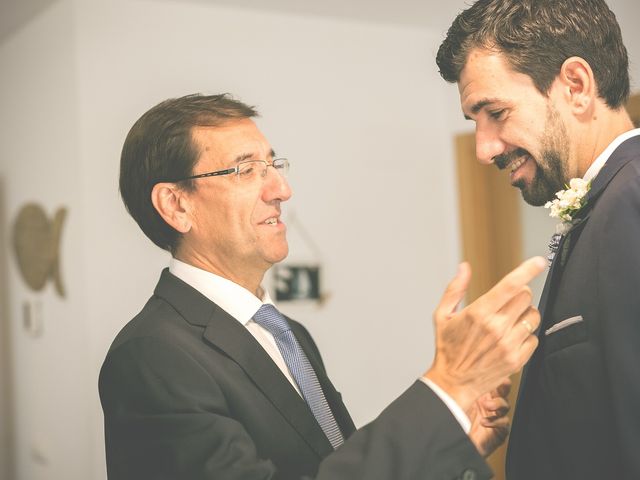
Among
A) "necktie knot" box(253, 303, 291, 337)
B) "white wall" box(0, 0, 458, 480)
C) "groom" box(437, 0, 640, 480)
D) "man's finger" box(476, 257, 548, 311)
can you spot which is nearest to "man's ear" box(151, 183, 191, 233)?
Answer: "necktie knot" box(253, 303, 291, 337)

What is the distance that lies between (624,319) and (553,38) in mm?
451

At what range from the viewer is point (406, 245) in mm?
3184

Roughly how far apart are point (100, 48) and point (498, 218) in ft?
6.20

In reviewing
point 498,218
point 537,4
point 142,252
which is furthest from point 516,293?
point 498,218

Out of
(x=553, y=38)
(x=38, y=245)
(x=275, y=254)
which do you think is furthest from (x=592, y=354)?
(x=38, y=245)

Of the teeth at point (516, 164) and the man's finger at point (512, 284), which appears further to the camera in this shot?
the teeth at point (516, 164)

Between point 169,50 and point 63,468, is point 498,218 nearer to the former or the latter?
point 169,50

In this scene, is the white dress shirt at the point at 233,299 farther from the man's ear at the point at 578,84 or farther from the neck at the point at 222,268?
the man's ear at the point at 578,84

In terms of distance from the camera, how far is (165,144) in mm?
1296

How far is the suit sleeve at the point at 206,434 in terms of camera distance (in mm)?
914

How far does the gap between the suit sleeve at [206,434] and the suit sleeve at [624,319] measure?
20 cm

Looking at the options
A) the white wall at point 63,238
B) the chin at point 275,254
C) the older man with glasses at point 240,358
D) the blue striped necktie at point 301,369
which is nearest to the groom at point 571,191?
the older man with glasses at point 240,358

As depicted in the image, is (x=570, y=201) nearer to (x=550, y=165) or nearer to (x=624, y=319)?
(x=550, y=165)

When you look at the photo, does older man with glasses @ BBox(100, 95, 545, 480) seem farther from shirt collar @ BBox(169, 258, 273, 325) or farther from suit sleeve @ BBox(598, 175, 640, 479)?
suit sleeve @ BBox(598, 175, 640, 479)
